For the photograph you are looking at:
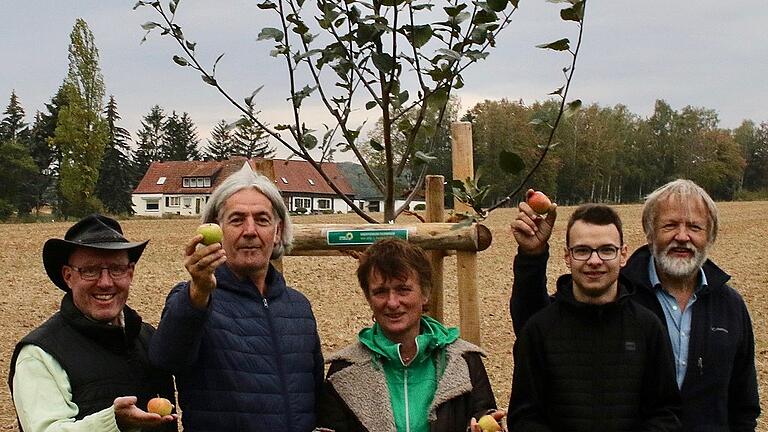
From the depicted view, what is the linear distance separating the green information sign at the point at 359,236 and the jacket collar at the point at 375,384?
60 cm

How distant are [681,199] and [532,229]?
0.69m

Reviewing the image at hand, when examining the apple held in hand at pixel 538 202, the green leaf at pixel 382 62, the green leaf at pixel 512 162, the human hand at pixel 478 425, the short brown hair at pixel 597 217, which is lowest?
the human hand at pixel 478 425

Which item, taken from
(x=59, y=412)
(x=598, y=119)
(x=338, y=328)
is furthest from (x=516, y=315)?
(x=598, y=119)

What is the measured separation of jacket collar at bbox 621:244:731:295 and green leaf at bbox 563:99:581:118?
793mm

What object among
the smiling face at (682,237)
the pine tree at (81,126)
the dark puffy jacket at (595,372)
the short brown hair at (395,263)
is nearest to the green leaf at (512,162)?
the short brown hair at (395,263)

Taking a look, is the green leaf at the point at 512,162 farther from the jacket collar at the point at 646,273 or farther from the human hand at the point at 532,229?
the jacket collar at the point at 646,273

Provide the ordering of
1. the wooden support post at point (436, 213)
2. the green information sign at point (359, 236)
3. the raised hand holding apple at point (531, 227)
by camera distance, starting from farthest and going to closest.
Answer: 1. the wooden support post at point (436, 213)
2. the green information sign at point (359, 236)
3. the raised hand holding apple at point (531, 227)

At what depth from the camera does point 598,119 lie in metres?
68.5

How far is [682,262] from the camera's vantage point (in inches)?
122

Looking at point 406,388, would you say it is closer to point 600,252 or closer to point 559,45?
point 600,252

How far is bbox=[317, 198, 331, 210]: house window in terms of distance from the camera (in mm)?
74438

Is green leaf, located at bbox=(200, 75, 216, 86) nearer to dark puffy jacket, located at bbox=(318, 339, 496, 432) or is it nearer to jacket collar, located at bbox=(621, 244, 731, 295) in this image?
dark puffy jacket, located at bbox=(318, 339, 496, 432)

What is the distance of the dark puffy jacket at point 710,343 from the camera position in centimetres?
307

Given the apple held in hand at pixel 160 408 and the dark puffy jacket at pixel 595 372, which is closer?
the apple held in hand at pixel 160 408
